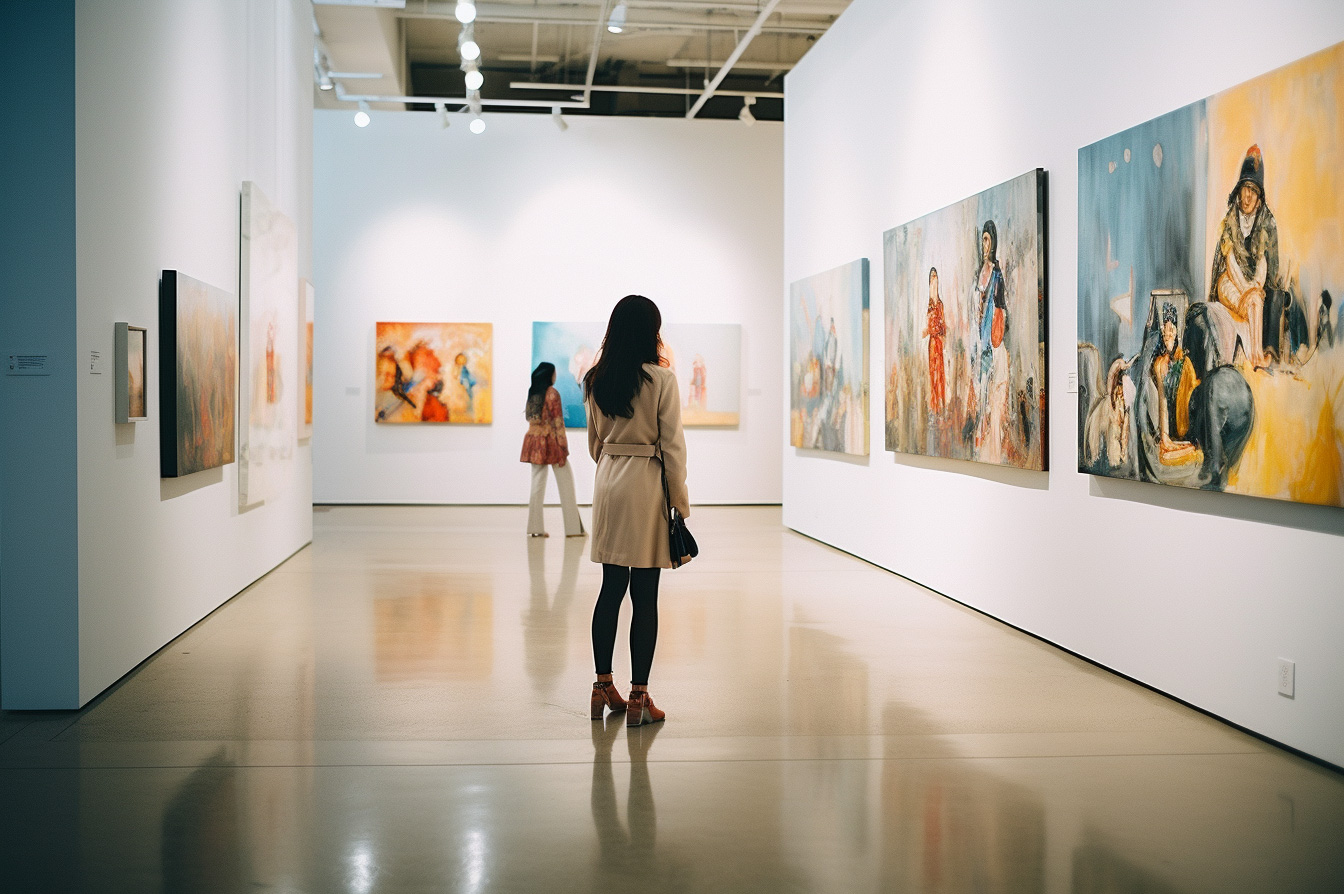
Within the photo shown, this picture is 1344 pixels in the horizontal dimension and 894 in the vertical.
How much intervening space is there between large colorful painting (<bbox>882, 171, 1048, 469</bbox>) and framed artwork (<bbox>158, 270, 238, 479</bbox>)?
5.77m

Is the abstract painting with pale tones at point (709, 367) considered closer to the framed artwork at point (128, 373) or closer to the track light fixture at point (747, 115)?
the track light fixture at point (747, 115)

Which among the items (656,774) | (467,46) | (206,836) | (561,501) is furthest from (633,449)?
(467,46)

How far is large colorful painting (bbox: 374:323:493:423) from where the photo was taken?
60.5 feet

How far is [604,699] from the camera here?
592 centimetres

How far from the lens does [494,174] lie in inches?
732

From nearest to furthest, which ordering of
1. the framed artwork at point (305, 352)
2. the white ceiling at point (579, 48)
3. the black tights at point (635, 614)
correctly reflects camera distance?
the black tights at point (635, 614) → the framed artwork at point (305, 352) → the white ceiling at point (579, 48)

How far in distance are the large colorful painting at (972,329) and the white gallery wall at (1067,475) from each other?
0.16 metres

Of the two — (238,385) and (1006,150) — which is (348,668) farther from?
(1006,150)

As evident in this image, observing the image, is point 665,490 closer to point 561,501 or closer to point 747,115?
point 561,501

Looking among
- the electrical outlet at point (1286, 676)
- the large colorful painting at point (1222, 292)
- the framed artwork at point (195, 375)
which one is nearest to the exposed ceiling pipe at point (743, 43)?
the large colorful painting at point (1222, 292)

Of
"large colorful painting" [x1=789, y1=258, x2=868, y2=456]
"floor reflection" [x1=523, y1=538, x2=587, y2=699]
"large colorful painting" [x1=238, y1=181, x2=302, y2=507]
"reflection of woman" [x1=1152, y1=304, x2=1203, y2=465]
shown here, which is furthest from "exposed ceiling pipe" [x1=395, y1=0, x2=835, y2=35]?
"reflection of woman" [x1=1152, y1=304, x2=1203, y2=465]

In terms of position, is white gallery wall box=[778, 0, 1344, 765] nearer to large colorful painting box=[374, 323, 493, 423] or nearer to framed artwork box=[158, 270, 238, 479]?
framed artwork box=[158, 270, 238, 479]

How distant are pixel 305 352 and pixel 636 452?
8745 millimetres

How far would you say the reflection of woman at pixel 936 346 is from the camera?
9625 mm
